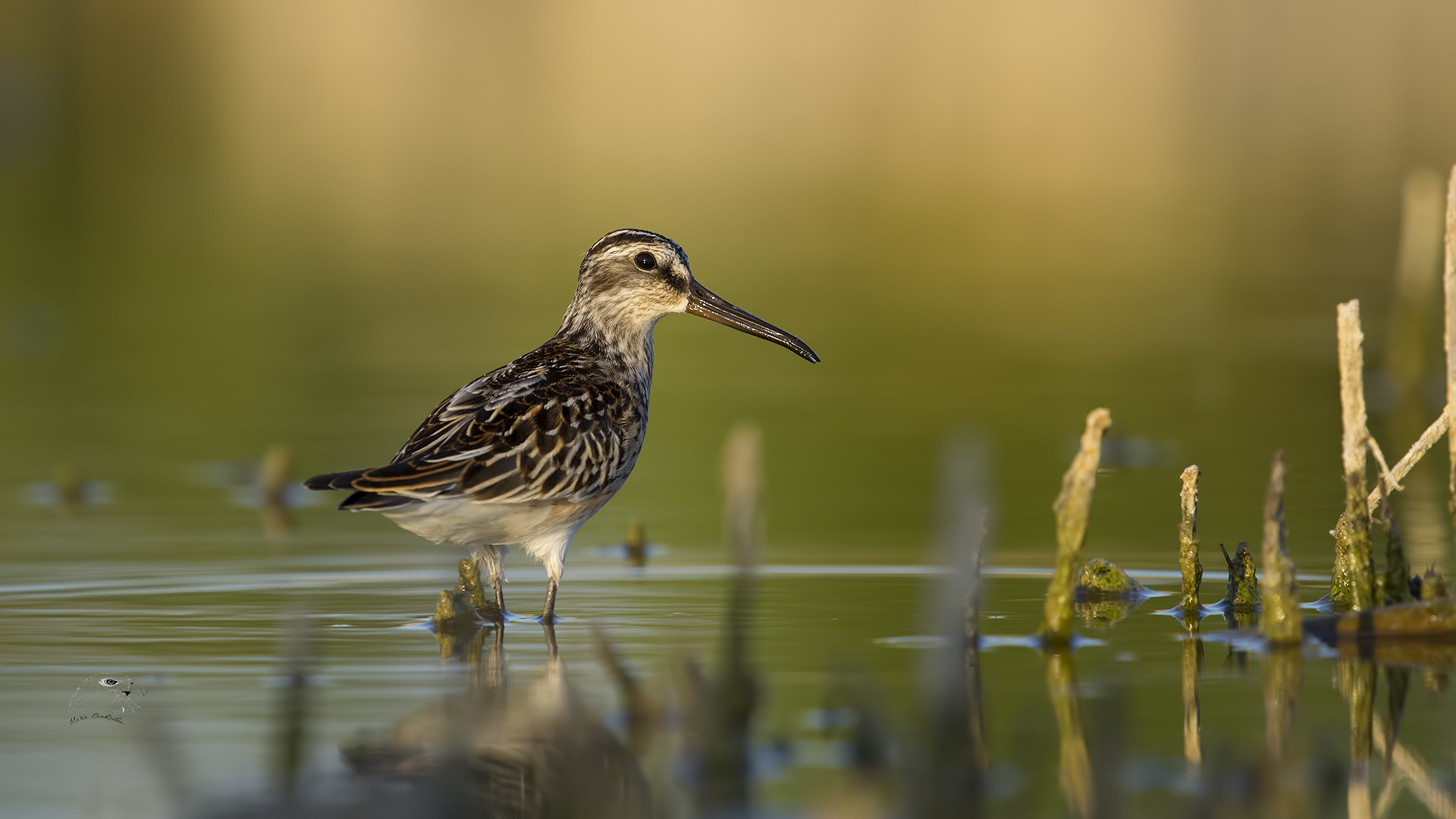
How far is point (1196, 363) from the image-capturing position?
58.6ft

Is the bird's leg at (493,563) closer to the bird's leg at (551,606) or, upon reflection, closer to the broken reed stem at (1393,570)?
the bird's leg at (551,606)

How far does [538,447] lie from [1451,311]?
142 inches

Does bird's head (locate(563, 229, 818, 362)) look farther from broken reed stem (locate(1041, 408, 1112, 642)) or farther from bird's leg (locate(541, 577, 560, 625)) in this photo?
broken reed stem (locate(1041, 408, 1112, 642))

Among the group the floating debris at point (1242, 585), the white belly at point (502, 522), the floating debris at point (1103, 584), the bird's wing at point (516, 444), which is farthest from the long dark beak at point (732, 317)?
the floating debris at point (1242, 585)

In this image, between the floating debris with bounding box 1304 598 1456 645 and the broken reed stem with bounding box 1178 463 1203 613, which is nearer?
the floating debris with bounding box 1304 598 1456 645

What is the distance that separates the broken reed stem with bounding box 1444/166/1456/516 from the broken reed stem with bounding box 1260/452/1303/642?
3.21 feet

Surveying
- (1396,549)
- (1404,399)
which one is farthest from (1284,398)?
(1396,549)

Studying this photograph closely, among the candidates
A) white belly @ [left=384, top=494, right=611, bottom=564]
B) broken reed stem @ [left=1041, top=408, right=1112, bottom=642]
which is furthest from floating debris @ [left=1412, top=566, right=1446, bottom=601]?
white belly @ [left=384, top=494, right=611, bottom=564]

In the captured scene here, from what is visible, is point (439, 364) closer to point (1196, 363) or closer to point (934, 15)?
point (1196, 363)

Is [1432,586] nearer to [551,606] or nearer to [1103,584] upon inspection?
[1103,584]

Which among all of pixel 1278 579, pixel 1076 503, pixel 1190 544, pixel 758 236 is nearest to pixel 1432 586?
pixel 1278 579

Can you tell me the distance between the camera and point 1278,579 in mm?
6734

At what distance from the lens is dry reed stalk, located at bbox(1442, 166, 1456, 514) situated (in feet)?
24.2

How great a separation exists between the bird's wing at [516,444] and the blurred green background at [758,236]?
1.48 meters
